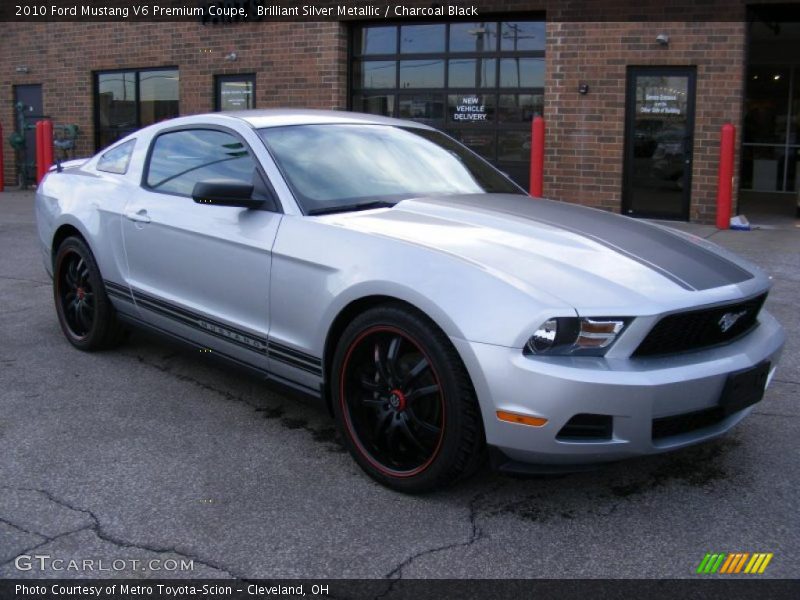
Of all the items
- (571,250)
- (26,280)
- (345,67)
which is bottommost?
(26,280)

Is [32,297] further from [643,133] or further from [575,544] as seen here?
[643,133]

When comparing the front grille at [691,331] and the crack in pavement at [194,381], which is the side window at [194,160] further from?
the front grille at [691,331]

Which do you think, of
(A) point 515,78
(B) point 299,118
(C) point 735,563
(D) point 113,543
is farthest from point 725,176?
(D) point 113,543

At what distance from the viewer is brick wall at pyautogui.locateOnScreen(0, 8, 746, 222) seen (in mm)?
11969

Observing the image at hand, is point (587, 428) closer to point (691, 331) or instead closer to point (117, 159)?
point (691, 331)

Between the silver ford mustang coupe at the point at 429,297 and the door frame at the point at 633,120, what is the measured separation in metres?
8.06

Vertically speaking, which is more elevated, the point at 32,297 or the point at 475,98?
the point at 475,98

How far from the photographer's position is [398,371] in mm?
3449

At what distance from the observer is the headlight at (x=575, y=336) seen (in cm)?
304

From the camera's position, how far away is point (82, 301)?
5520mm

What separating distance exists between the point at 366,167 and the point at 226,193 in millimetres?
755

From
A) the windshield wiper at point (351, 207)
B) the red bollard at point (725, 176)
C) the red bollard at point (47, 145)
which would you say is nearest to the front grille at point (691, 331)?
the windshield wiper at point (351, 207)
